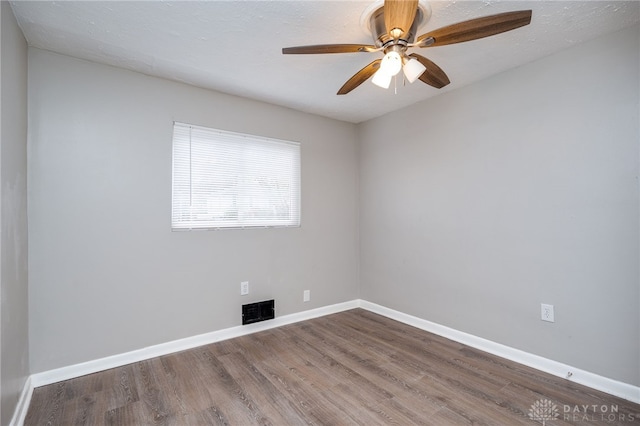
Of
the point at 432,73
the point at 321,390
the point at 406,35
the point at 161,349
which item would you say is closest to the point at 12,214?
the point at 161,349

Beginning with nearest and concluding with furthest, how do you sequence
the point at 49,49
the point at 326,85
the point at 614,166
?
the point at 614,166 → the point at 49,49 → the point at 326,85

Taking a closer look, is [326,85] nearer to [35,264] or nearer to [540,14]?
[540,14]

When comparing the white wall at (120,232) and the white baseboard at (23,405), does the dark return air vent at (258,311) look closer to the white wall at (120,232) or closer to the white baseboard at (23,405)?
the white wall at (120,232)

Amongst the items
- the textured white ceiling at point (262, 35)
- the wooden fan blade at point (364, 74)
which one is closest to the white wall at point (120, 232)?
the textured white ceiling at point (262, 35)

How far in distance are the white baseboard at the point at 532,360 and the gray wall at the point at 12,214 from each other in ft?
10.2

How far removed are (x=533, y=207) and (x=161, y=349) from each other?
10.7 feet

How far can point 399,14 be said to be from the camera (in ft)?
4.77

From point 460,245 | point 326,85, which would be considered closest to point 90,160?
point 326,85

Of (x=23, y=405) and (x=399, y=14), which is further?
(x=23, y=405)

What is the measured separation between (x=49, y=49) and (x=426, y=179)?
10.8ft

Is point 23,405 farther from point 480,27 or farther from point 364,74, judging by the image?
point 480,27

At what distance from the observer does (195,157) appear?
282 cm

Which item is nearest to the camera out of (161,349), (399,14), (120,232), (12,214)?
(399,14)

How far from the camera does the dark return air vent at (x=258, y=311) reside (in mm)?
3049
